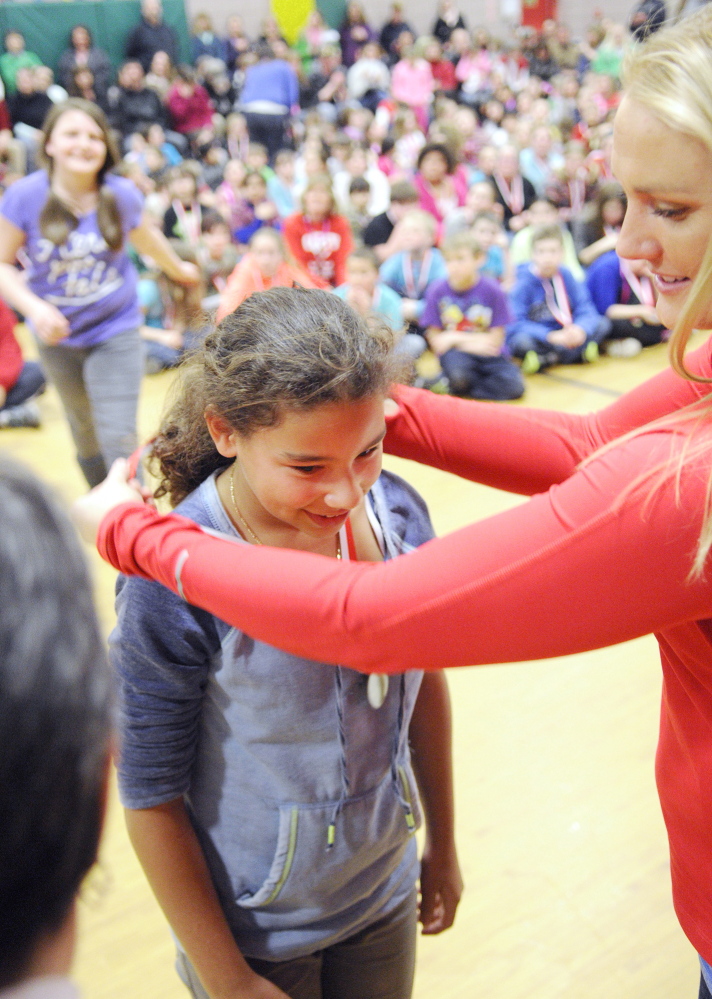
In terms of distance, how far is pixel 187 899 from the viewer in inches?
39.1

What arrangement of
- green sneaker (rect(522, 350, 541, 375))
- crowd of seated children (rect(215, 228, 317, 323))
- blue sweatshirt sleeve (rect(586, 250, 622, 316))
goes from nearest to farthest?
crowd of seated children (rect(215, 228, 317, 323)) → green sneaker (rect(522, 350, 541, 375)) → blue sweatshirt sleeve (rect(586, 250, 622, 316))

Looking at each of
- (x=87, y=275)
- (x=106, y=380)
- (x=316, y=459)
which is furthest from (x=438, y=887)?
(x=87, y=275)

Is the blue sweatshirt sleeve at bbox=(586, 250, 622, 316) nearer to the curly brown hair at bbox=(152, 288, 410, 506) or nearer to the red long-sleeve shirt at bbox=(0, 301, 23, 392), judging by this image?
the red long-sleeve shirt at bbox=(0, 301, 23, 392)

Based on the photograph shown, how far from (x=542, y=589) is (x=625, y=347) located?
17.1 ft

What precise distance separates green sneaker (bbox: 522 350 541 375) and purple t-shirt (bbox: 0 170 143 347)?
3057mm

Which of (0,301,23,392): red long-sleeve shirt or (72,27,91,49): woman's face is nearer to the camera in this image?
(0,301,23,392): red long-sleeve shirt

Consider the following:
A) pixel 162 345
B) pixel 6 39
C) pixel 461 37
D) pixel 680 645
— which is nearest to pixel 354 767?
pixel 680 645

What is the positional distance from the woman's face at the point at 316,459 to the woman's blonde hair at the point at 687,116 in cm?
30

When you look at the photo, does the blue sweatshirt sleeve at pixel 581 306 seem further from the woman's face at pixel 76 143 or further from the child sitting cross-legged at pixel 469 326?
the woman's face at pixel 76 143

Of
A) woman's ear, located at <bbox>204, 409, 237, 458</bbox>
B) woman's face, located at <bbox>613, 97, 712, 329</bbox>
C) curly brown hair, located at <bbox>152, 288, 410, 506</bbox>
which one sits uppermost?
woman's face, located at <bbox>613, 97, 712, 329</bbox>

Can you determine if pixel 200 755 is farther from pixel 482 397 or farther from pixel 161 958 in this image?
pixel 482 397

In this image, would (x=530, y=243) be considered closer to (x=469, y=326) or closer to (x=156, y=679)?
(x=469, y=326)

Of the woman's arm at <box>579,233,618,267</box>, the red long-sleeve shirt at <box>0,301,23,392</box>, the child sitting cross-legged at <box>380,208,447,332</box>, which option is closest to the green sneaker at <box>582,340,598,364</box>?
the woman's arm at <box>579,233,618,267</box>

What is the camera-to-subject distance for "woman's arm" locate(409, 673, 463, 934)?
1228 millimetres
